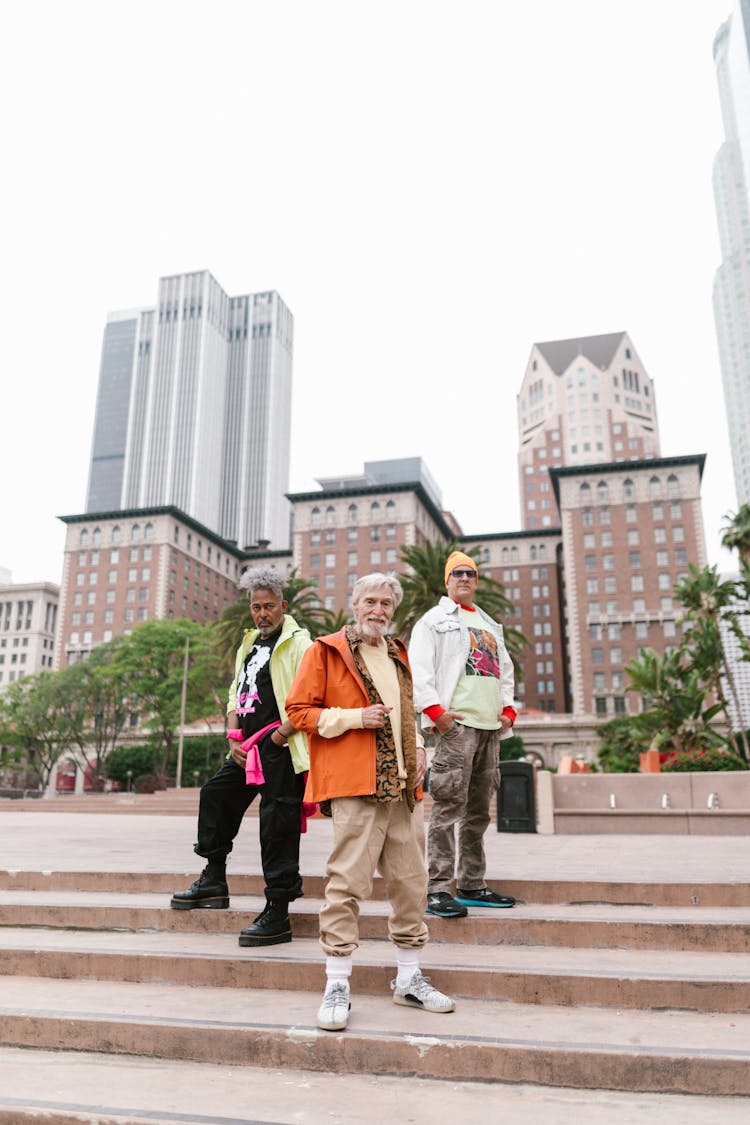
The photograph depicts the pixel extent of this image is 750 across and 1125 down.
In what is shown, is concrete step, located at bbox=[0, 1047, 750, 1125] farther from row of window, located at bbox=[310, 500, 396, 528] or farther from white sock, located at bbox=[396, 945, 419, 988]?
row of window, located at bbox=[310, 500, 396, 528]

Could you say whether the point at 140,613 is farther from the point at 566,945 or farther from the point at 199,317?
the point at 199,317

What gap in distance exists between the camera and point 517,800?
44.9 feet

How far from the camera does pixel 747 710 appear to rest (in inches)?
3590

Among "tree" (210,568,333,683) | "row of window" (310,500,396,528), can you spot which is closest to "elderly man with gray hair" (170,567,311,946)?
"tree" (210,568,333,683)

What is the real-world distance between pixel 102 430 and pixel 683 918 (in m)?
197

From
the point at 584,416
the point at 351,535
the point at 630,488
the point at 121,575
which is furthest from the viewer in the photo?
the point at 584,416

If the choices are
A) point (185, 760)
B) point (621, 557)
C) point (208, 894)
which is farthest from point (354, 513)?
point (208, 894)

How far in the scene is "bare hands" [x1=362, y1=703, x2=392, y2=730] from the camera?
3.69 m

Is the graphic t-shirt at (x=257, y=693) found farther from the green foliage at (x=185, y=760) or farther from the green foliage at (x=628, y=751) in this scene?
the green foliage at (x=185, y=760)

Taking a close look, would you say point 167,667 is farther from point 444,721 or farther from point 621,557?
point 444,721

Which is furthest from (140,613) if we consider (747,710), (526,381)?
Result: (526,381)

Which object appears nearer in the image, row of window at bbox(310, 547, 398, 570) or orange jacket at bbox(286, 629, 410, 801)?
orange jacket at bbox(286, 629, 410, 801)

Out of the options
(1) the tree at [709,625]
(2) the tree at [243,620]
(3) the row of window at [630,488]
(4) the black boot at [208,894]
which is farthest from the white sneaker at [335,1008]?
(3) the row of window at [630,488]

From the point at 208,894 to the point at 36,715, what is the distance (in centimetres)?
5497
